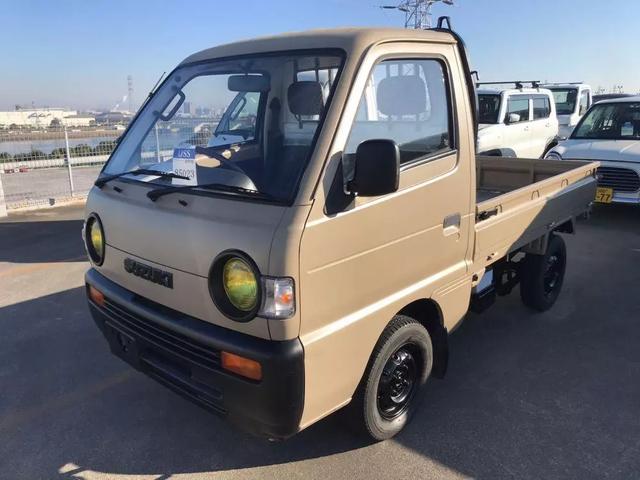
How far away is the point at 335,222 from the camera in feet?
7.32

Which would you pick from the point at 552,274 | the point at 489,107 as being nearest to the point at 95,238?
the point at 552,274

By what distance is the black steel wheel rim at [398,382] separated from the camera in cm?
288

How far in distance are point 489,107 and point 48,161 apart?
8.95 m

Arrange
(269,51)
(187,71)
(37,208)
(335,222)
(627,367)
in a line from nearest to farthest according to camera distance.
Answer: (335,222)
(269,51)
(187,71)
(627,367)
(37,208)

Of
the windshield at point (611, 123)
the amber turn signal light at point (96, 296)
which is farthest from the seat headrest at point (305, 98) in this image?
the windshield at point (611, 123)

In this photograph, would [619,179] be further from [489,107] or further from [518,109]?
[518,109]

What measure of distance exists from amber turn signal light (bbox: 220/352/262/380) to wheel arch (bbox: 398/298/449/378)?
1.11 m

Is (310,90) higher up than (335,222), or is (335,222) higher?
(310,90)

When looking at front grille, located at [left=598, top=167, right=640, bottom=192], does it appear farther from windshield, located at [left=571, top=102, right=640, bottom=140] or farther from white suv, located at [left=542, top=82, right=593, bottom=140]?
white suv, located at [left=542, top=82, right=593, bottom=140]

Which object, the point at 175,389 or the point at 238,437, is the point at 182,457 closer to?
the point at 238,437

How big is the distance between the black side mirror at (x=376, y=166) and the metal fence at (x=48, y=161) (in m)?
8.96

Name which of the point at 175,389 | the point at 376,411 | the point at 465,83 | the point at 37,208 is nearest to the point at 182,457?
the point at 175,389

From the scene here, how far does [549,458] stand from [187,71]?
3.09m

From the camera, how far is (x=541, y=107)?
36.0 ft
